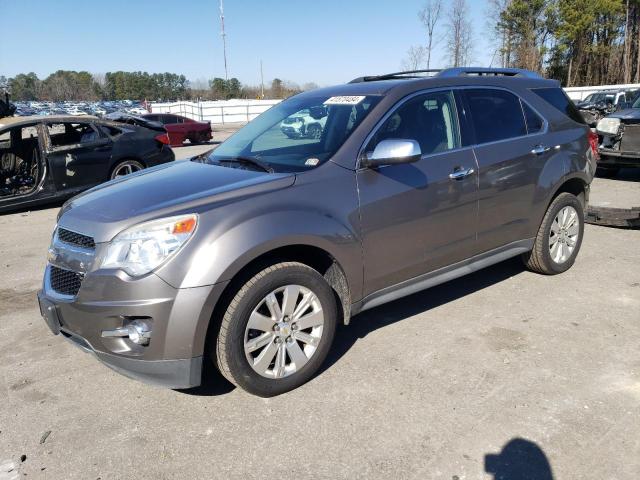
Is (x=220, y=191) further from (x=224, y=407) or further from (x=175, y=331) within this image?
(x=224, y=407)

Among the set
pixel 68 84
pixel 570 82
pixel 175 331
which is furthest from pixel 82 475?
pixel 68 84

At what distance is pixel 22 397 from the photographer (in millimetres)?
3182

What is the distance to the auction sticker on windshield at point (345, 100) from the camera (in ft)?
12.2

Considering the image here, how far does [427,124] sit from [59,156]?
6.92 meters

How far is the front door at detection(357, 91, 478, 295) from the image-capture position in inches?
132

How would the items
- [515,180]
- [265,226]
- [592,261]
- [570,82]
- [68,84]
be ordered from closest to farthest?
[265,226], [515,180], [592,261], [570,82], [68,84]

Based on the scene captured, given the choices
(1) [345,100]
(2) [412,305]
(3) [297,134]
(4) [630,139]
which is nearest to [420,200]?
(1) [345,100]

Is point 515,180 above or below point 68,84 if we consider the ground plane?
below

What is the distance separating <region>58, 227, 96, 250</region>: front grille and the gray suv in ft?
0.04

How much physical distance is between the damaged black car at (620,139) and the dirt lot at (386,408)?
6165 millimetres

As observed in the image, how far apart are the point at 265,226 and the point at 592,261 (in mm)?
4009

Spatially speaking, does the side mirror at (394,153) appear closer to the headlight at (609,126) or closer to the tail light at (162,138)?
the tail light at (162,138)

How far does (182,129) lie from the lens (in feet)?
78.1

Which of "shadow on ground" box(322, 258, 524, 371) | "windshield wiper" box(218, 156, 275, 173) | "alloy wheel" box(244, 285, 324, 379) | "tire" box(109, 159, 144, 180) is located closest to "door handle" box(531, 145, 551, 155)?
"shadow on ground" box(322, 258, 524, 371)
